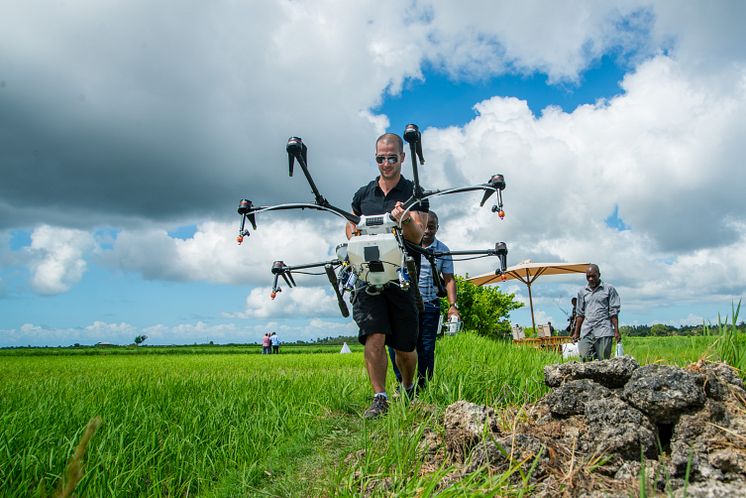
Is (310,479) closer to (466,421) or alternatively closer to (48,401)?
(466,421)

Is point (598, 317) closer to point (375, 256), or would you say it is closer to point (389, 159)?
point (389, 159)

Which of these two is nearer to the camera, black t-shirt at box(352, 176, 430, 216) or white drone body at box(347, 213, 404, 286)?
white drone body at box(347, 213, 404, 286)

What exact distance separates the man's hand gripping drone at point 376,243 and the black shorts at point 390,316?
119mm

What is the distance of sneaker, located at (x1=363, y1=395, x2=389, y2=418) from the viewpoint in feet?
12.7

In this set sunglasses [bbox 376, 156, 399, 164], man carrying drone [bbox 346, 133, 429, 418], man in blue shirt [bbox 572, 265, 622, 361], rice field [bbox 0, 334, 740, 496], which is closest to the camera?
rice field [bbox 0, 334, 740, 496]

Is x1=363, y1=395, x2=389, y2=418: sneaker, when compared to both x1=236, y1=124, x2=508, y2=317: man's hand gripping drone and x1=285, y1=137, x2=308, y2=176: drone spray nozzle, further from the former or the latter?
x1=285, y1=137, x2=308, y2=176: drone spray nozzle

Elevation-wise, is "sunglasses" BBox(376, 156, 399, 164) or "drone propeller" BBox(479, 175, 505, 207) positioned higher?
"sunglasses" BBox(376, 156, 399, 164)

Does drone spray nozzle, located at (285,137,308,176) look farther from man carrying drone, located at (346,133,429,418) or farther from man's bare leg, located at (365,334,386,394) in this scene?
man's bare leg, located at (365,334,386,394)

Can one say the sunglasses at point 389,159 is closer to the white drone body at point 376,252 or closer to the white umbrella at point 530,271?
the white drone body at point 376,252

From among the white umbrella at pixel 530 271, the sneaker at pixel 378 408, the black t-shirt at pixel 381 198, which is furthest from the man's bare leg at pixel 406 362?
the white umbrella at pixel 530 271

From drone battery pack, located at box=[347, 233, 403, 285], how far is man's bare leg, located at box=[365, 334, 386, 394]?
517 mm

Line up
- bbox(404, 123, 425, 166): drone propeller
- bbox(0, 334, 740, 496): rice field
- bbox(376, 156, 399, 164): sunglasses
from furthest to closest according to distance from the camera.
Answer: bbox(376, 156, 399, 164): sunglasses, bbox(404, 123, 425, 166): drone propeller, bbox(0, 334, 740, 496): rice field

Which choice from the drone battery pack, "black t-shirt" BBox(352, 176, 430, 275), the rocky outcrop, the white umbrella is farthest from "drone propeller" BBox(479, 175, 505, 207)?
the white umbrella

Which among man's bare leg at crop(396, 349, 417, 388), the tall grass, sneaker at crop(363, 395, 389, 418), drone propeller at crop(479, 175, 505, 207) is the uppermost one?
drone propeller at crop(479, 175, 505, 207)
